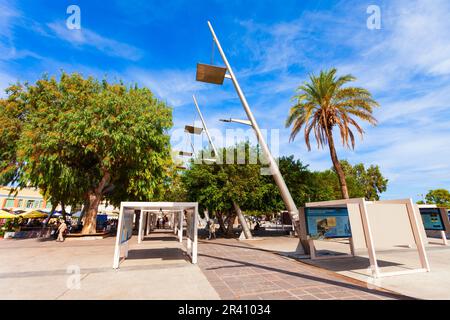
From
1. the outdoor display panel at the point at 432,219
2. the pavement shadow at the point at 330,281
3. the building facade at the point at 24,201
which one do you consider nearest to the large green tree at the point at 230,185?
the pavement shadow at the point at 330,281

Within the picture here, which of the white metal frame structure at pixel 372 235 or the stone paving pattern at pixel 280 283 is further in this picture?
the white metal frame structure at pixel 372 235

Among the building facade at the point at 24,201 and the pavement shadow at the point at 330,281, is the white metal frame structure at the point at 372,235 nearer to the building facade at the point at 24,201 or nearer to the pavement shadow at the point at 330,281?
the pavement shadow at the point at 330,281

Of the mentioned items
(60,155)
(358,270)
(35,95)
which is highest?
(35,95)

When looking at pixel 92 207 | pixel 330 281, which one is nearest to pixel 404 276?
pixel 330 281

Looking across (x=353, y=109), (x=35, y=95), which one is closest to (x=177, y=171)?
(x=35, y=95)

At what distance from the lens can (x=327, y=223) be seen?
33.6 ft

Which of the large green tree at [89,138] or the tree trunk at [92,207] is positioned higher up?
the large green tree at [89,138]

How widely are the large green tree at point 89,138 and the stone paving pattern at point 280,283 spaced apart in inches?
453

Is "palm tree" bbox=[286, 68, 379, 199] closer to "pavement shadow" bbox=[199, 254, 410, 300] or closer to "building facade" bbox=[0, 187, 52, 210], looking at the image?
"pavement shadow" bbox=[199, 254, 410, 300]

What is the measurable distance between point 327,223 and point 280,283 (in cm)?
488

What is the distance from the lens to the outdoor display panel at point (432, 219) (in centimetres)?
1457
